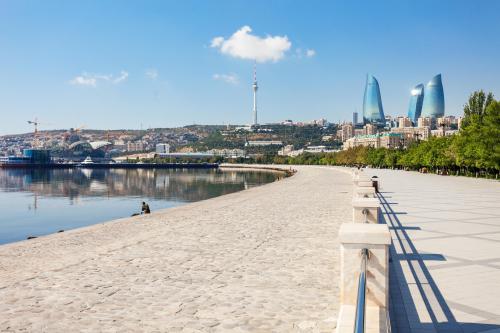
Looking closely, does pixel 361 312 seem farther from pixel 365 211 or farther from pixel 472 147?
pixel 472 147

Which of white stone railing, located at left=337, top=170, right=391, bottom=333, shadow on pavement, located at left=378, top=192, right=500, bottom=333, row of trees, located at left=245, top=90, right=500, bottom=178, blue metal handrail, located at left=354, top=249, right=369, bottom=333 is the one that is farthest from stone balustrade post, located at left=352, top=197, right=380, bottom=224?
row of trees, located at left=245, top=90, right=500, bottom=178

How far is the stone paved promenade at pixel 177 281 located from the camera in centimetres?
562

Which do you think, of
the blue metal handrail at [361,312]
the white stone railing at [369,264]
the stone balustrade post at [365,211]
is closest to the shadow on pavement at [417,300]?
the white stone railing at [369,264]

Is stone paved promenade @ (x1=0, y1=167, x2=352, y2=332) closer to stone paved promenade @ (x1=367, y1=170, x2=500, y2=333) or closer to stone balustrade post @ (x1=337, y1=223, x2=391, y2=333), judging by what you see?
stone paved promenade @ (x1=367, y1=170, x2=500, y2=333)

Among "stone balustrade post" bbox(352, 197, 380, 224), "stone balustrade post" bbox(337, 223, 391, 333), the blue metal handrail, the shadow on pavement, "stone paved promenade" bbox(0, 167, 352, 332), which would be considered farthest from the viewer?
"stone balustrade post" bbox(352, 197, 380, 224)

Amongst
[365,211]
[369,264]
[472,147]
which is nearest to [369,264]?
[369,264]

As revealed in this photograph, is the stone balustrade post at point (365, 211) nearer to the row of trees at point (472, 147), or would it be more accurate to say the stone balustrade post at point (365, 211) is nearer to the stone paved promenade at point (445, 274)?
the stone paved promenade at point (445, 274)

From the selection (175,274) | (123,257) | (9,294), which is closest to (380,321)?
(175,274)

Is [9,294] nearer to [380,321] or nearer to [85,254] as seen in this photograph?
[85,254]

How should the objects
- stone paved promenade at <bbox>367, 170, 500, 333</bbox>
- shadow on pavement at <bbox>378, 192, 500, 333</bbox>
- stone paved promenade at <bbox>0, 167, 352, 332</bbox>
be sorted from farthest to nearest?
stone paved promenade at <bbox>0, 167, 352, 332</bbox> < stone paved promenade at <bbox>367, 170, 500, 333</bbox> < shadow on pavement at <bbox>378, 192, 500, 333</bbox>

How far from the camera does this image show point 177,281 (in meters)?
7.50

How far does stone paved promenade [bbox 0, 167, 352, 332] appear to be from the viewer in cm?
562

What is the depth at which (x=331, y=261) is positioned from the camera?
28.9 ft

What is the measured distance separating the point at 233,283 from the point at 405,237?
5157 millimetres
